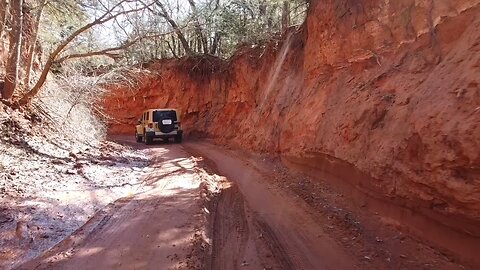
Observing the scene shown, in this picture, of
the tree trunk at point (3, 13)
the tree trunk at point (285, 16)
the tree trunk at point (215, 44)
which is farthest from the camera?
the tree trunk at point (215, 44)

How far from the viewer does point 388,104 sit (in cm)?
664

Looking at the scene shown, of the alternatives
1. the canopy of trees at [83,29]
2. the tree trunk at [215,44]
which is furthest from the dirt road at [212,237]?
the tree trunk at [215,44]

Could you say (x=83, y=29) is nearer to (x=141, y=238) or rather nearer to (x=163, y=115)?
(x=141, y=238)

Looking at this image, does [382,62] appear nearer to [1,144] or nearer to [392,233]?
[392,233]

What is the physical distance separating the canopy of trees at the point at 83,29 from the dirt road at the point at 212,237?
17.3 ft

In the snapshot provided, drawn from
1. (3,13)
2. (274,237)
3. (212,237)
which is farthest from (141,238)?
(3,13)

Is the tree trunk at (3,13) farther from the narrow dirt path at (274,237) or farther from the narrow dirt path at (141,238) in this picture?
the narrow dirt path at (274,237)

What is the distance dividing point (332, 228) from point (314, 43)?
7.23 metres

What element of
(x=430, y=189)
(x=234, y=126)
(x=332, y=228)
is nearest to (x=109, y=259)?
(x=332, y=228)

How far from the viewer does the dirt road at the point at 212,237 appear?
4.50 metres

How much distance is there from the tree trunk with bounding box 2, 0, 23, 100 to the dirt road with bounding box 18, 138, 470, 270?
213 inches

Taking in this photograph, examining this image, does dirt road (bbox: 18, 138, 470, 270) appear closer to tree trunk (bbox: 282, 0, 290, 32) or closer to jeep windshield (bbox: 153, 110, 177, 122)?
tree trunk (bbox: 282, 0, 290, 32)

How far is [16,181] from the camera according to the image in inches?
285

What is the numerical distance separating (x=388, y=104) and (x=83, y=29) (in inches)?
309
